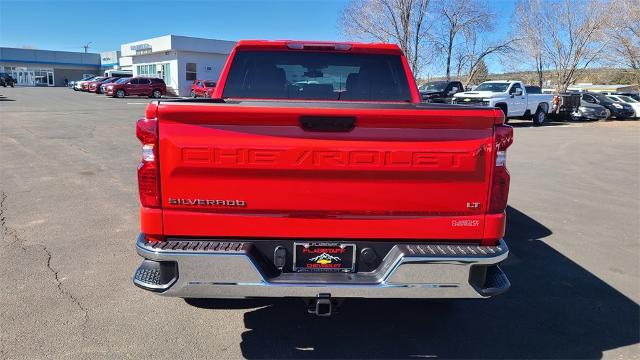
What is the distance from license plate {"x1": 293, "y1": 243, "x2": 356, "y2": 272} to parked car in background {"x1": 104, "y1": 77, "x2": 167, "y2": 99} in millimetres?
40047

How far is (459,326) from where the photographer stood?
12.0 ft

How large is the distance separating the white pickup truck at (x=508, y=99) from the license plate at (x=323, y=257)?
18.2 meters

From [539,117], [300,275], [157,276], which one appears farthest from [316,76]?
[539,117]

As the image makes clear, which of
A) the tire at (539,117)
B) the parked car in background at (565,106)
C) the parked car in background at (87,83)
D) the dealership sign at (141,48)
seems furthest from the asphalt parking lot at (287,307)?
the dealership sign at (141,48)

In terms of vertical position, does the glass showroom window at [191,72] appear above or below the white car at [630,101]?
above

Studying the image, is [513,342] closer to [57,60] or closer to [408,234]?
[408,234]

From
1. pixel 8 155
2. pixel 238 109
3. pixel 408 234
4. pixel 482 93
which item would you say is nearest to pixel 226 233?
pixel 238 109

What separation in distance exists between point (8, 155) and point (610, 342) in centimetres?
1145

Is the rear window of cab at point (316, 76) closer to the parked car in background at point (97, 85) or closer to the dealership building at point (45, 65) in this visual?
the parked car in background at point (97, 85)

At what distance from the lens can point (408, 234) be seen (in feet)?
→ 9.17

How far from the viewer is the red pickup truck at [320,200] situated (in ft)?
8.58

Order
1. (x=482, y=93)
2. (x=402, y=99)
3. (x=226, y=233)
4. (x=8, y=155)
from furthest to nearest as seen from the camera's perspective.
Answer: (x=482, y=93) → (x=8, y=155) → (x=402, y=99) → (x=226, y=233)

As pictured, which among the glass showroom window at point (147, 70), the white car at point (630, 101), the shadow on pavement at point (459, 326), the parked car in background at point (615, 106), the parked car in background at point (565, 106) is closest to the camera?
the shadow on pavement at point (459, 326)

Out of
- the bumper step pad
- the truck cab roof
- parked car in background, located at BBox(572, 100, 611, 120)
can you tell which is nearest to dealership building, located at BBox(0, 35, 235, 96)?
parked car in background, located at BBox(572, 100, 611, 120)
